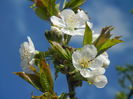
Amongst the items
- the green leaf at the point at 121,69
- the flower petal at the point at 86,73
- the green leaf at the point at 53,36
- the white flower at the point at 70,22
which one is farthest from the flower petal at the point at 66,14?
the green leaf at the point at 121,69

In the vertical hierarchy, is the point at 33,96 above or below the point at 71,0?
below

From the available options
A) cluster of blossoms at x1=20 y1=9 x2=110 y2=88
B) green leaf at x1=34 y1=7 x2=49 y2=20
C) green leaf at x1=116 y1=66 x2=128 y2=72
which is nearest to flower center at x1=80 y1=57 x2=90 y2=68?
cluster of blossoms at x1=20 y1=9 x2=110 y2=88

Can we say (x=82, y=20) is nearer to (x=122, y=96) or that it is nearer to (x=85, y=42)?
(x=85, y=42)

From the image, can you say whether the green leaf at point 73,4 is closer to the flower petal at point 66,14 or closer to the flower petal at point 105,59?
the flower petal at point 66,14

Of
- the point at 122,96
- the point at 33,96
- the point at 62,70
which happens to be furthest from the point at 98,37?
the point at 122,96

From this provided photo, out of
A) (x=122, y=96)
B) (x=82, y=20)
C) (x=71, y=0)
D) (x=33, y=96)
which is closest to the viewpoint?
(x=33, y=96)
